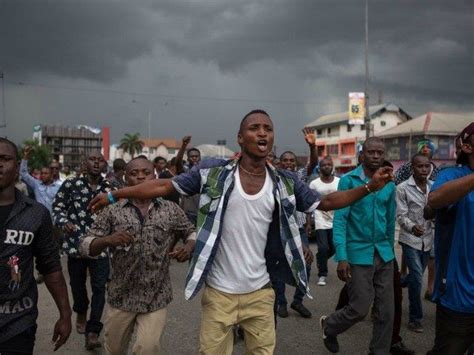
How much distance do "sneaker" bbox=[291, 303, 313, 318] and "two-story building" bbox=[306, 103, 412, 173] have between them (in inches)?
2120

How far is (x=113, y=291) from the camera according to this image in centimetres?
389

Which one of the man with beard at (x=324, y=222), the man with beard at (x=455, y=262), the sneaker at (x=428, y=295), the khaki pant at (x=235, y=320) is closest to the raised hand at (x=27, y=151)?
the man with beard at (x=324, y=222)

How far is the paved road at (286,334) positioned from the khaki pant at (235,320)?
1748 millimetres

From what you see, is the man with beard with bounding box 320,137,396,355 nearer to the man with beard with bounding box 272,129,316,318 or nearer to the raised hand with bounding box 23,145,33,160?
the man with beard with bounding box 272,129,316,318

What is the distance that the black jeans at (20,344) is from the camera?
2744 mm

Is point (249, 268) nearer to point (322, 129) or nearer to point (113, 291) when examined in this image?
point (113, 291)

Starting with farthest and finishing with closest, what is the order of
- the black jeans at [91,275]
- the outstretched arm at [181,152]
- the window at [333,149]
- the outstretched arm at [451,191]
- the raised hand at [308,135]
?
the window at [333,149]
the outstretched arm at [181,152]
the black jeans at [91,275]
the raised hand at [308,135]
the outstretched arm at [451,191]

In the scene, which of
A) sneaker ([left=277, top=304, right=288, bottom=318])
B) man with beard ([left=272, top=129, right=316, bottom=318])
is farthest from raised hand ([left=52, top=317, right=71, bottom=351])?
sneaker ([left=277, top=304, right=288, bottom=318])

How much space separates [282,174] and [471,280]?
1.39m

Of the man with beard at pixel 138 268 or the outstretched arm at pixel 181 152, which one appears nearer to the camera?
the man with beard at pixel 138 268

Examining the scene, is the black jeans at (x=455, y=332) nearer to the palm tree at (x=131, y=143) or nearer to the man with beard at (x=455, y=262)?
the man with beard at (x=455, y=262)

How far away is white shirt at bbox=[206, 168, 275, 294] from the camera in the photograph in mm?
3344

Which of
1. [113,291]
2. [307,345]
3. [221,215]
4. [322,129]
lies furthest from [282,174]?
[322,129]

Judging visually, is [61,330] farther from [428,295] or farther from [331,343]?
[428,295]
